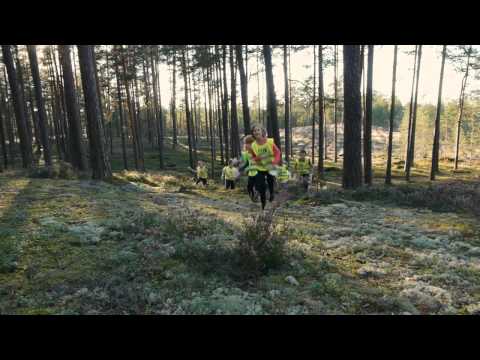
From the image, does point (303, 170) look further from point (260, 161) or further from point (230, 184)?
point (260, 161)

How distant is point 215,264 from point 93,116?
13533 mm

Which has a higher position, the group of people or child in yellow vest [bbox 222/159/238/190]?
the group of people

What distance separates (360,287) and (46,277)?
4893mm

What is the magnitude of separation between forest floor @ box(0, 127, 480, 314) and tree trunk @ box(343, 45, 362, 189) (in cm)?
469

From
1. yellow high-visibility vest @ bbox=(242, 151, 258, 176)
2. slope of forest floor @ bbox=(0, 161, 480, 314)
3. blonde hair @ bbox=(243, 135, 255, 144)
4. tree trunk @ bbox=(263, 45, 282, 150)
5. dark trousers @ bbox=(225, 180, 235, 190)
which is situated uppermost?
tree trunk @ bbox=(263, 45, 282, 150)

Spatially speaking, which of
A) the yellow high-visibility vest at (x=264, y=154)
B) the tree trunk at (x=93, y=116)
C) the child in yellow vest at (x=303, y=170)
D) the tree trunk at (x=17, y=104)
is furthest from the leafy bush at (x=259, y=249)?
the tree trunk at (x=17, y=104)

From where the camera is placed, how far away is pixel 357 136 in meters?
14.6

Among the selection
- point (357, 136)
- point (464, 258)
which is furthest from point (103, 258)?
point (357, 136)

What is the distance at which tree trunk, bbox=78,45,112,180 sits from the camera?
16297 millimetres

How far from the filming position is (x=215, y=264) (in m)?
5.96

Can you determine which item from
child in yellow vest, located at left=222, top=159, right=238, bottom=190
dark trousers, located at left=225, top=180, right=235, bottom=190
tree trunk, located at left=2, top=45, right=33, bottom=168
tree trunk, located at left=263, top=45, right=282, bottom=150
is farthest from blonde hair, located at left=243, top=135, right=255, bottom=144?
tree trunk, located at left=2, top=45, right=33, bottom=168

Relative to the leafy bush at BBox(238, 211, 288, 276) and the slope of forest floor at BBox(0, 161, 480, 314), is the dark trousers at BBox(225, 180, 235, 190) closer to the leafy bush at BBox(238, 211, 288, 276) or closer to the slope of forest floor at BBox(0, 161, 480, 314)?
the slope of forest floor at BBox(0, 161, 480, 314)

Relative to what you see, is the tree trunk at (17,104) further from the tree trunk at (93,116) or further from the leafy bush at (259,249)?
the leafy bush at (259,249)

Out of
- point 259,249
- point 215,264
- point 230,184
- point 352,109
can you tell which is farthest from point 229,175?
point 215,264
